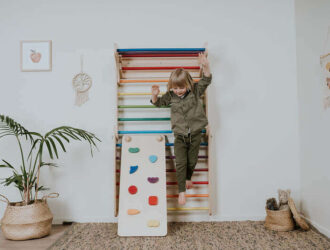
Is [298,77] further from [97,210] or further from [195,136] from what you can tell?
[97,210]

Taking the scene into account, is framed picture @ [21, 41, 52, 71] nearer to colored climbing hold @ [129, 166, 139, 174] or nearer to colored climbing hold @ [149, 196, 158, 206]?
colored climbing hold @ [129, 166, 139, 174]

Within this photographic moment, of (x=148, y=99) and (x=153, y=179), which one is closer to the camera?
(x=153, y=179)

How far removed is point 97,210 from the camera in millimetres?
2502

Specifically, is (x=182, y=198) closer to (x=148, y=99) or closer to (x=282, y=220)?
(x=282, y=220)

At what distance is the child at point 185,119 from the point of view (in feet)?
7.43

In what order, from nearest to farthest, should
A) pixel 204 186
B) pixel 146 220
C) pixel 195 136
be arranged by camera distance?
pixel 146 220
pixel 195 136
pixel 204 186

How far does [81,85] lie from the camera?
2564 mm

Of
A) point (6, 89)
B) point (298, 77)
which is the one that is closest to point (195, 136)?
point (298, 77)

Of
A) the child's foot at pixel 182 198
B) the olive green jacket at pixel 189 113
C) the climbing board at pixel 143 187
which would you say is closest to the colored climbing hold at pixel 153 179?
the climbing board at pixel 143 187

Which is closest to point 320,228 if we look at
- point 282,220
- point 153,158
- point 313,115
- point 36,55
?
point 282,220

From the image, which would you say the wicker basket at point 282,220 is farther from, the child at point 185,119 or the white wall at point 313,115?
the child at point 185,119

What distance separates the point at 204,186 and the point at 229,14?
63.7 inches

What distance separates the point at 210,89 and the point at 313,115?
893 millimetres

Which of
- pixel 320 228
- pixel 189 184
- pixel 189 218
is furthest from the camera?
pixel 189 218
